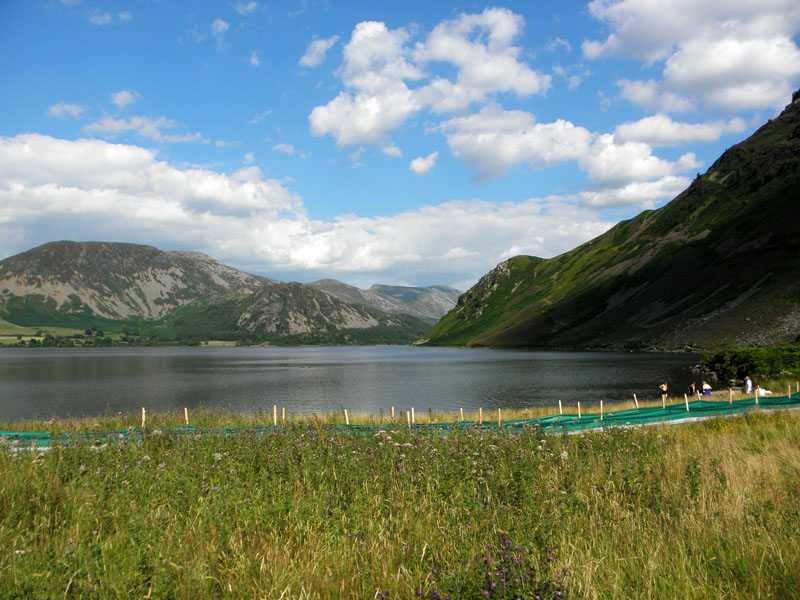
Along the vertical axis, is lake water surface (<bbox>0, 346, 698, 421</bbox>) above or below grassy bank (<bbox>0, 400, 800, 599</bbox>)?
below

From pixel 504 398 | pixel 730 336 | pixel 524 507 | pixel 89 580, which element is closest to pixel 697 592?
pixel 524 507

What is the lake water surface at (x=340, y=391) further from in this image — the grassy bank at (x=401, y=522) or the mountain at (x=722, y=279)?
the grassy bank at (x=401, y=522)

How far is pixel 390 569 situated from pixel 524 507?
273cm

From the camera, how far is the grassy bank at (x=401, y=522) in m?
5.14

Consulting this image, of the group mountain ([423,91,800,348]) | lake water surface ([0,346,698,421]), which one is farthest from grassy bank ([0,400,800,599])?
mountain ([423,91,800,348])

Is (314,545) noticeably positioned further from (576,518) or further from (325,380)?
(325,380)

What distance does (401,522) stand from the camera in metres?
7.11

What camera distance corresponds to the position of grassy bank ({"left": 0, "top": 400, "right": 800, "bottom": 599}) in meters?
5.14

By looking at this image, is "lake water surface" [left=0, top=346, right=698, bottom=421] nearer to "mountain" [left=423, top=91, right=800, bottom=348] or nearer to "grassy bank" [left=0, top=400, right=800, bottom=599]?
"mountain" [left=423, top=91, right=800, bottom=348]

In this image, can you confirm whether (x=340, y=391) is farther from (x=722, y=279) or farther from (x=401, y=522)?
(x=722, y=279)

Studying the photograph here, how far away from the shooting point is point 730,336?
109875mm

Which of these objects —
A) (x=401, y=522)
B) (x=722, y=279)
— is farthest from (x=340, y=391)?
(x=722, y=279)

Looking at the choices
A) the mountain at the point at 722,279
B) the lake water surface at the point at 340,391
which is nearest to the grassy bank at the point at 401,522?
the lake water surface at the point at 340,391

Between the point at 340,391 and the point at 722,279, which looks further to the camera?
the point at 722,279
